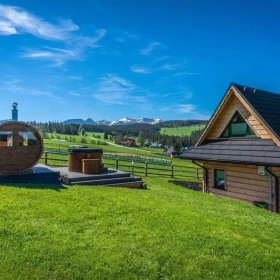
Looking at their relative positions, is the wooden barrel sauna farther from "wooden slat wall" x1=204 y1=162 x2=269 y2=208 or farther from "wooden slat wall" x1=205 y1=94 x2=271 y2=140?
"wooden slat wall" x1=205 y1=94 x2=271 y2=140

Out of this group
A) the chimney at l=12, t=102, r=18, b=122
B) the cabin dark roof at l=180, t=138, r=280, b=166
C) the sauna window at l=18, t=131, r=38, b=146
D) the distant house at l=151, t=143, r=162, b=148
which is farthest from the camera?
the distant house at l=151, t=143, r=162, b=148

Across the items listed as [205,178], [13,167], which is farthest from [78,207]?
[205,178]

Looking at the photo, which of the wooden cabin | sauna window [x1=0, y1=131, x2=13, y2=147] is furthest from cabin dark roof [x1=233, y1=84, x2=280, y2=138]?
sauna window [x1=0, y1=131, x2=13, y2=147]

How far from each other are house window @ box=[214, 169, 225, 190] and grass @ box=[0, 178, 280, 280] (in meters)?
5.20

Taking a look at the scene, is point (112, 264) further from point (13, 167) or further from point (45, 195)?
point (13, 167)

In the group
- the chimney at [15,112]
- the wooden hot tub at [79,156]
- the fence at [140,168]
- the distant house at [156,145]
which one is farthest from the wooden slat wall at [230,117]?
the distant house at [156,145]

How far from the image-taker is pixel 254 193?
37.7 ft

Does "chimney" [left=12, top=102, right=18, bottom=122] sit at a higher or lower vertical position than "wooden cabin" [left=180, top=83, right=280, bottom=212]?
higher

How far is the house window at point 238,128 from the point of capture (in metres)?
12.6

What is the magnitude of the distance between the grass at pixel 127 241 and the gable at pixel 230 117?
4.74 metres

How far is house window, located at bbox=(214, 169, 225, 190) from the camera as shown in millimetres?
13375

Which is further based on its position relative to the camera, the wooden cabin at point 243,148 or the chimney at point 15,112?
the chimney at point 15,112

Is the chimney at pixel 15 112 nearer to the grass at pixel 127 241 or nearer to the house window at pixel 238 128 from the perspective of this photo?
the grass at pixel 127 241

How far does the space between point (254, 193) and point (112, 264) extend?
870 centimetres
